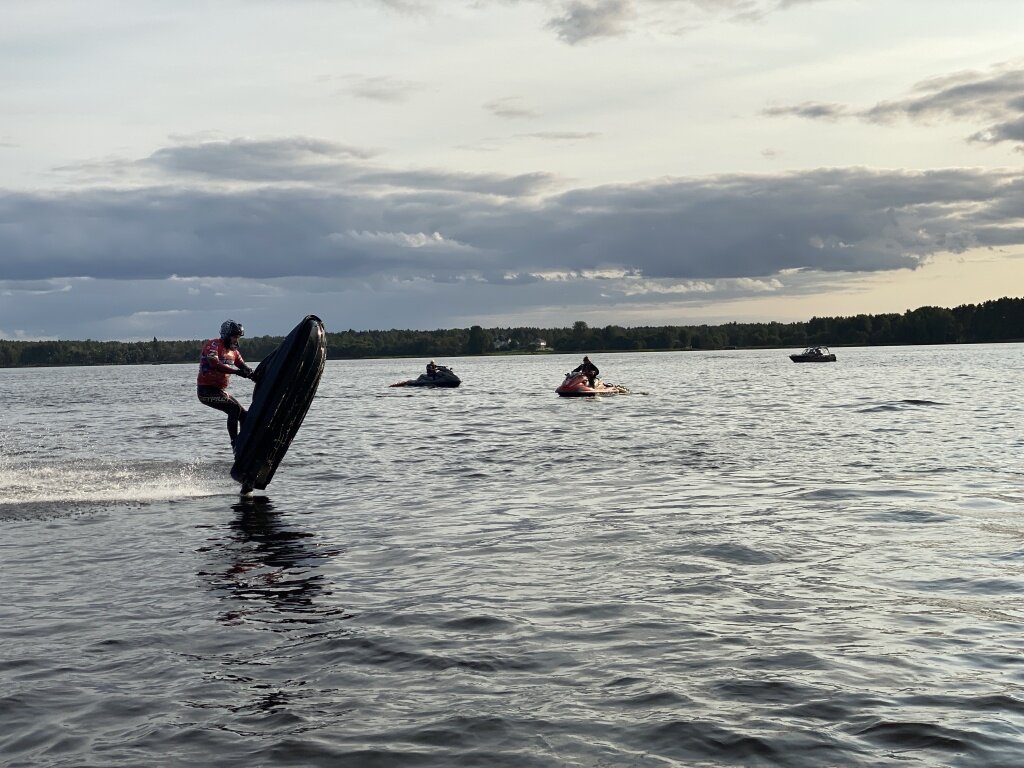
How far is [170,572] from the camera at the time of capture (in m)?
11.4

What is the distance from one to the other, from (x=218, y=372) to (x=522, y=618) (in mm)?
10422

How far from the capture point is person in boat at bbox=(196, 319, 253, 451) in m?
17.2

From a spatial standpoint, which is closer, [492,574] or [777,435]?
[492,574]

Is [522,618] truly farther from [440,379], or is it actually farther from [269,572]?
[440,379]

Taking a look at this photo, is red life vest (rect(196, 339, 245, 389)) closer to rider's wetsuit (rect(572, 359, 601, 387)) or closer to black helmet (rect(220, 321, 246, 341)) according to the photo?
black helmet (rect(220, 321, 246, 341))

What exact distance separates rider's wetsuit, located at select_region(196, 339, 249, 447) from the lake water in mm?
1765

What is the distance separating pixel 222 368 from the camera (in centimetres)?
1733

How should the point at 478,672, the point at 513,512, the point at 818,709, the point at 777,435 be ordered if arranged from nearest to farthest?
the point at 818,709
the point at 478,672
the point at 513,512
the point at 777,435

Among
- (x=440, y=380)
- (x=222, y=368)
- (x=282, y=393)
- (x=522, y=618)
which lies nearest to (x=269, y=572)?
(x=522, y=618)

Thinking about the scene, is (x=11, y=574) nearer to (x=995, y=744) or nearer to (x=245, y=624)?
(x=245, y=624)

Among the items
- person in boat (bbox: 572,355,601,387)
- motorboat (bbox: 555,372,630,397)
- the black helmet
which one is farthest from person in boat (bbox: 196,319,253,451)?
motorboat (bbox: 555,372,630,397)

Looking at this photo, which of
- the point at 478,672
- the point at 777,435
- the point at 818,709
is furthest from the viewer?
the point at 777,435

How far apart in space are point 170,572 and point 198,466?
42.8 ft

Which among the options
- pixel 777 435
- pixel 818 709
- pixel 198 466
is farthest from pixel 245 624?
pixel 777 435
